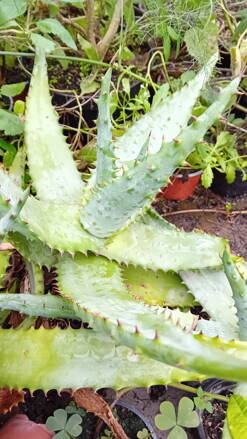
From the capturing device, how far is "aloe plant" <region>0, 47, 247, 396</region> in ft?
2.43

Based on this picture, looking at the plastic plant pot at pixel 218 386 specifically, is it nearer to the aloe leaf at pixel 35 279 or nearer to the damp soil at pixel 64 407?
the damp soil at pixel 64 407

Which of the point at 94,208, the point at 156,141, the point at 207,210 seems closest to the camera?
the point at 94,208

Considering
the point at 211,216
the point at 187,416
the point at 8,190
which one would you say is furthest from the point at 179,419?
the point at 211,216

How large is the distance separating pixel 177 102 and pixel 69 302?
1.62 ft

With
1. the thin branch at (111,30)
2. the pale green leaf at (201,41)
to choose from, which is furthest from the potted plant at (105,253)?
the thin branch at (111,30)

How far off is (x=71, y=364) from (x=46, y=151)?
0.45 meters

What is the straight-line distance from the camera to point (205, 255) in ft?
3.08

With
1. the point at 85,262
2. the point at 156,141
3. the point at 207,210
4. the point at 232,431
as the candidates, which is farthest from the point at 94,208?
the point at 207,210

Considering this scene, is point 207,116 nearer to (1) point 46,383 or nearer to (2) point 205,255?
(2) point 205,255

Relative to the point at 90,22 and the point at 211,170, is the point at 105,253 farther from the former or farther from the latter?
the point at 90,22

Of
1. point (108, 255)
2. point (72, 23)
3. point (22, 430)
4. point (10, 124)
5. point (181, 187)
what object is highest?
point (72, 23)

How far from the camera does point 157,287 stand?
3.20ft

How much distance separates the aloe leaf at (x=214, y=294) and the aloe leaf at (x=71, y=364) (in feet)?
0.58

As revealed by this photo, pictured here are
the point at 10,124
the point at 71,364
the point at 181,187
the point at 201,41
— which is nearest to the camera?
the point at 71,364
